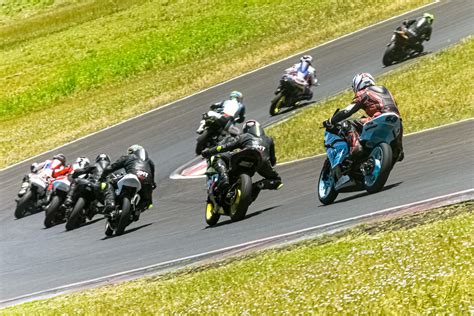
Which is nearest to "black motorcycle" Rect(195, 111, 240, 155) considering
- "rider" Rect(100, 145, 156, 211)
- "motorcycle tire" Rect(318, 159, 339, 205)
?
"rider" Rect(100, 145, 156, 211)

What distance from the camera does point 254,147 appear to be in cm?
1622

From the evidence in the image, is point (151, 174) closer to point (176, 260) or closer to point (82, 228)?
point (82, 228)

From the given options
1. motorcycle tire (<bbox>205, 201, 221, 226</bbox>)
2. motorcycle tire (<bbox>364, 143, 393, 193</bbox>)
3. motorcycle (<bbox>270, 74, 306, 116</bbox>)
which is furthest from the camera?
motorcycle (<bbox>270, 74, 306, 116</bbox>)

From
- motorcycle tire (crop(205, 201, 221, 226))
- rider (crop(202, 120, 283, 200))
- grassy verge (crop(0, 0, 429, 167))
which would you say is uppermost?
rider (crop(202, 120, 283, 200))

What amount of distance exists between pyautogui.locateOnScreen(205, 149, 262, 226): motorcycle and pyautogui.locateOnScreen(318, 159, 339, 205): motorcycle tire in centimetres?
125

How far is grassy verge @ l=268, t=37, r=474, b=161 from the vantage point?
2333 centimetres

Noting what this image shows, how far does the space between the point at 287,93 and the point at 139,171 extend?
11.9 meters

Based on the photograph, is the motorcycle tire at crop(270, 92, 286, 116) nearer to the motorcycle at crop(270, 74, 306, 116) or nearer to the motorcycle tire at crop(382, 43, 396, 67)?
the motorcycle at crop(270, 74, 306, 116)

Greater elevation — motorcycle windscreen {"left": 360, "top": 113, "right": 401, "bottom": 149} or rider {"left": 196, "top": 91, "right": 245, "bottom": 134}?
motorcycle windscreen {"left": 360, "top": 113, "right": 401, "bottom": 149}

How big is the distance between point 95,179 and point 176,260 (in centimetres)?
642

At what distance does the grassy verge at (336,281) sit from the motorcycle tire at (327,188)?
3140 millimetres

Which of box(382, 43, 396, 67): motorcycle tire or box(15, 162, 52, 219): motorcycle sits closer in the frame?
box(15, 162, 52, 219): motorcycle

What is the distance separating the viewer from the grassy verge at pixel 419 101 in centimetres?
2333

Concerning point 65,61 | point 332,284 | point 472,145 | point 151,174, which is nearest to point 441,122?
point 472,145
